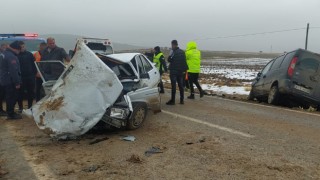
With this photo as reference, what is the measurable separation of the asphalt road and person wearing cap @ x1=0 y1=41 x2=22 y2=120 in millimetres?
482

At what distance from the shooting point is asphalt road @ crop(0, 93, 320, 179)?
16.9ft

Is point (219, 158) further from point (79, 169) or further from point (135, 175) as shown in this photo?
point (79, 169)

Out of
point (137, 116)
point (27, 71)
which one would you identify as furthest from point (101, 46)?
point (137, 116)

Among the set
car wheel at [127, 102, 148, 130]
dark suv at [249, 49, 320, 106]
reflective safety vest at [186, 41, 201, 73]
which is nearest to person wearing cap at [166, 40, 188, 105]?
reflective safety vest at [186, 41, 201, 73]

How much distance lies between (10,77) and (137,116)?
3.45 m

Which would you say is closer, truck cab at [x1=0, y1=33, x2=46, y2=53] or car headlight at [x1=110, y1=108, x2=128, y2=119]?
car headlight at [x1=110, y1=108, x2=128, y2=119]

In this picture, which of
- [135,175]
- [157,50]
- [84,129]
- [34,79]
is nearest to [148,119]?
[84,129]

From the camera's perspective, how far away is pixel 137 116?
777 centimetres

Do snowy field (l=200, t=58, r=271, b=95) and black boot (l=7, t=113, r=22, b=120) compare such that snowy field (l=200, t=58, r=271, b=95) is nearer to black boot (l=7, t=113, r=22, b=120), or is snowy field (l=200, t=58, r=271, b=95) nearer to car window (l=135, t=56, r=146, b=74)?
car window (l=135, t=56, r=146, b=74)

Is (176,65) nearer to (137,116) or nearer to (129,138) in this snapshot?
(137,116)

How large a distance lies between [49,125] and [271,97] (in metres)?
7.03

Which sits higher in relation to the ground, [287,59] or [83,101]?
[287,59]

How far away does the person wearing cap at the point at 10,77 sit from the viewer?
30.1 ft

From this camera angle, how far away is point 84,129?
6.75 meters
